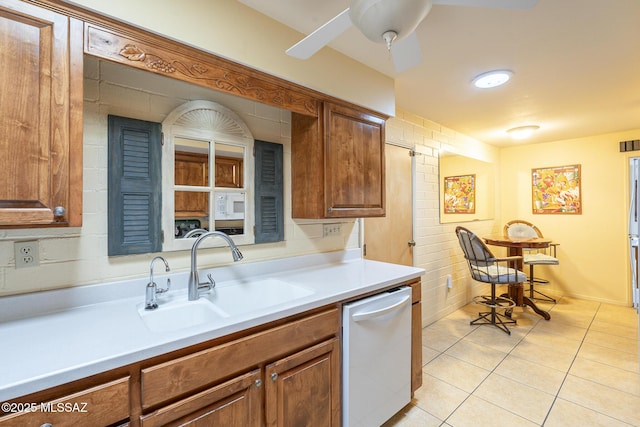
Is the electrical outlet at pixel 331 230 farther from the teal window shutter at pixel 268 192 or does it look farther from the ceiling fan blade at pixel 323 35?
the ceiling fan blade at pixel 323 35

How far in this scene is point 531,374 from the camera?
2229mm

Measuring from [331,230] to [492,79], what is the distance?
5.57 ft

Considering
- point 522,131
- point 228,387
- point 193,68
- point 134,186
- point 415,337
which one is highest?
point 522,131

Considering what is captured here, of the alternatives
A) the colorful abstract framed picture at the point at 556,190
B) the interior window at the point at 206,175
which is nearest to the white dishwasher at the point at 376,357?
the interior window at the point at 206,175

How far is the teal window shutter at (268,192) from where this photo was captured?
1.82 m

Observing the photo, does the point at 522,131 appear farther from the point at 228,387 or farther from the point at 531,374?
the point at 228,387

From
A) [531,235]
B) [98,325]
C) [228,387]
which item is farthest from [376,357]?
[531,235]

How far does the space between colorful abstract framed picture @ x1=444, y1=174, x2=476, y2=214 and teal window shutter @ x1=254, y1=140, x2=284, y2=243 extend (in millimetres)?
2486

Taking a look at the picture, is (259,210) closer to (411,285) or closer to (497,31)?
(411,285)

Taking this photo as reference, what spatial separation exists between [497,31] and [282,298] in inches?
77.9

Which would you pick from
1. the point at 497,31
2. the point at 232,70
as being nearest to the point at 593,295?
the point at 497,31

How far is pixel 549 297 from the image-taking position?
4027mm

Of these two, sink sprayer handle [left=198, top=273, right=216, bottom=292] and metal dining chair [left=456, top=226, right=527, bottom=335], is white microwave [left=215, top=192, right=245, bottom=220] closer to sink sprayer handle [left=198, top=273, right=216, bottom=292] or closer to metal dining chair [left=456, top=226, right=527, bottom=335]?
sink sprayer handle [left=198, top=273, right=216, bottom=292]

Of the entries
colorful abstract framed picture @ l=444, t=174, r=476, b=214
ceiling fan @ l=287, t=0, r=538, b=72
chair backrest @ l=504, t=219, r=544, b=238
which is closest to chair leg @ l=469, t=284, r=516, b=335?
colorful abstract framed picture @ l=444, t=174, r=476, b=214
